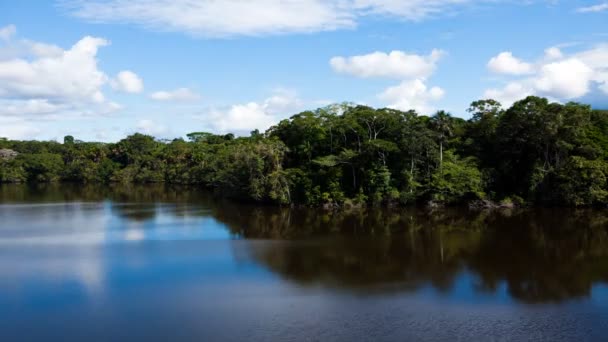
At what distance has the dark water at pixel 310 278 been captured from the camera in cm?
1627

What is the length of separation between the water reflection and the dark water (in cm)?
12

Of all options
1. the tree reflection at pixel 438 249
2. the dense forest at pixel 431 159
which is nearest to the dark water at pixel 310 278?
the tree reflection at pixel 438 249

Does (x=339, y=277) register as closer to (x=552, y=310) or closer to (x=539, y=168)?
(x=552, y=310)

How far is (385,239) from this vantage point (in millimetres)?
30516

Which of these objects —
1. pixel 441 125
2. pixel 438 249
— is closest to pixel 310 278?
pixel 438 249

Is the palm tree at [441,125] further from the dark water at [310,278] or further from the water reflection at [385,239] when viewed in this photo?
the dark water at [310,278]

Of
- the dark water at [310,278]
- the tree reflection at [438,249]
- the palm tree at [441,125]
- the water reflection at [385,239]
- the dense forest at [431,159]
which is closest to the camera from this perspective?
the dark water at [310,278]

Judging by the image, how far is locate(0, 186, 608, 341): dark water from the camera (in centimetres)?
1627

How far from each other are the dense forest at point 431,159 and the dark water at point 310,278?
14.3ft

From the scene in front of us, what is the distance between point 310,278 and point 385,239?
32.0 feet

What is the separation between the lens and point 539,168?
137 feet

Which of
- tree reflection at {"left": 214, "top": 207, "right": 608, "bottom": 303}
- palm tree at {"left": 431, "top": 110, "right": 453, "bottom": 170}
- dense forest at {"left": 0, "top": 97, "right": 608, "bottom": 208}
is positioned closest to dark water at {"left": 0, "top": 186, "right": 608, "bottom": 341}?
tree reflection at {"left": 214, "top": 207, "right": 608, "bottom": 303}

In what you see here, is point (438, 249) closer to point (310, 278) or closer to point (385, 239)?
point (385, 239)

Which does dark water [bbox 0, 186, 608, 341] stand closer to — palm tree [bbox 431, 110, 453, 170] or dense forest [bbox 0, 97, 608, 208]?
dense forest [bbox 0, 97, 608, 208]
